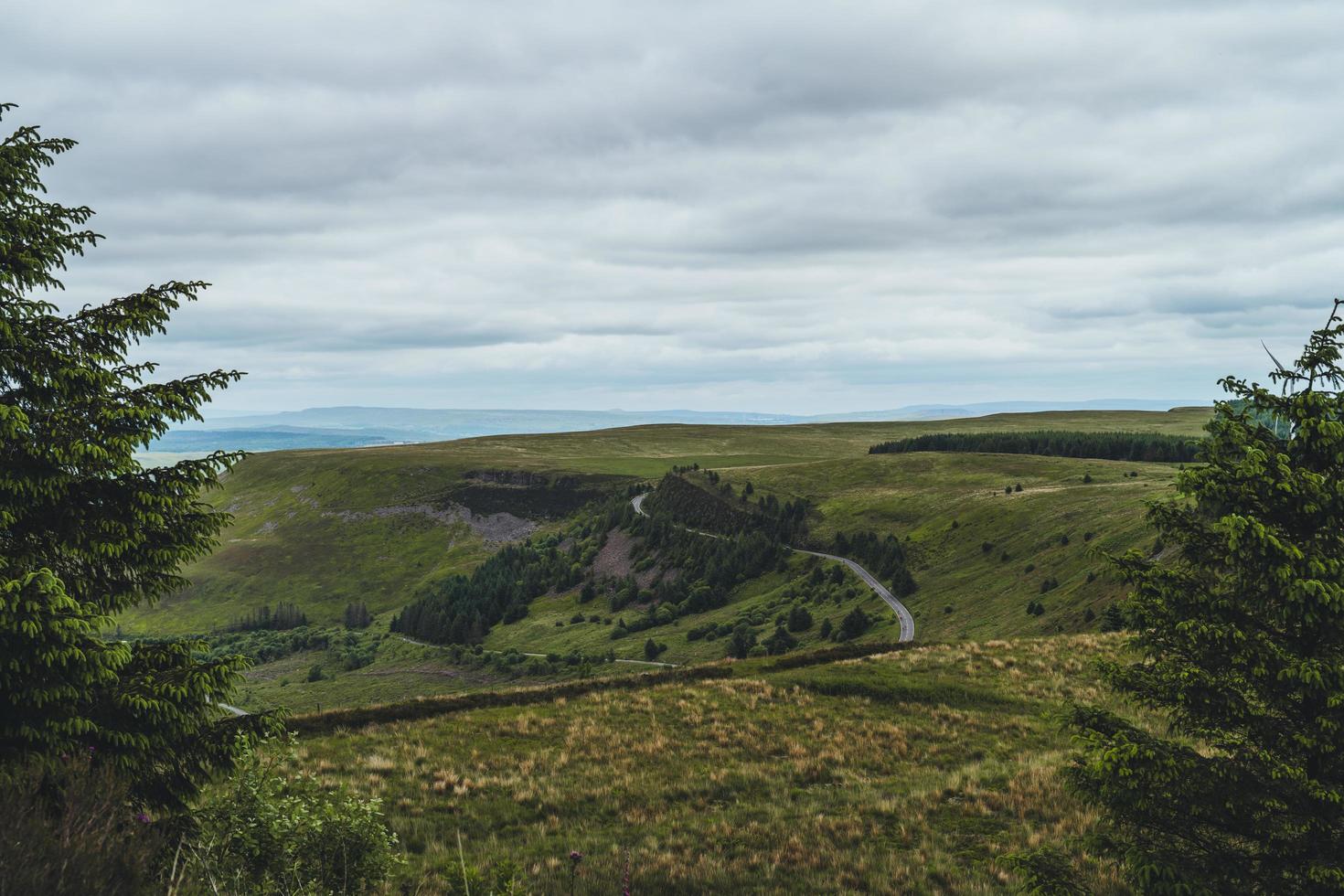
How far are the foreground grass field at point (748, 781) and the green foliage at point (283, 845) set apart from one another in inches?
63.2

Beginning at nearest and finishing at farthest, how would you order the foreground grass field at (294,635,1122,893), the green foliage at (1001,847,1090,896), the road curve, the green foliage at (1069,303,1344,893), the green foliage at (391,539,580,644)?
the green foliage at (1069,303,1344,893) < the green foliage at (1001,847,1090,896) < the foreground grass field at (294,635,1122,893) < the road curve < the green foliage at (391,539,580,644)

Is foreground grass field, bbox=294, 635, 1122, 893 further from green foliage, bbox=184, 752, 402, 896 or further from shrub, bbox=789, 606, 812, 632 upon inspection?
shrub, bbox=789, 606, 812, 632

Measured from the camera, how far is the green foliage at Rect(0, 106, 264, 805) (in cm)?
992

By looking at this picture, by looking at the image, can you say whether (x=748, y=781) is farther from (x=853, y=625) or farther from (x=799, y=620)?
(x=799, y=620)

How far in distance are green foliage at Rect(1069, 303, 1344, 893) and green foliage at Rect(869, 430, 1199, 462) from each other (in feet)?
504

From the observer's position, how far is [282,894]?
359 inches

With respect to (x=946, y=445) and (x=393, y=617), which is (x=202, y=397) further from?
(x=946, y=445)

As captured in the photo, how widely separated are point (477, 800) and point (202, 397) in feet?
43.4

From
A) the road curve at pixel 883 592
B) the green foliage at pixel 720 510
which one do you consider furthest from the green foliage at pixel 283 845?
the green foliage at pixel 720 510

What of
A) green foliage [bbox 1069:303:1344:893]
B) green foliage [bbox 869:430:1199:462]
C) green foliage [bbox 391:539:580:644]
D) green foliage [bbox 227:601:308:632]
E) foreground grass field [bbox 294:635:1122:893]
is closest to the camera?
green foliage [bbox 1069:303:1344:893]

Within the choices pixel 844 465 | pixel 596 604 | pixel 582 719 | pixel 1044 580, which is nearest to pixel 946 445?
pixel 844 465

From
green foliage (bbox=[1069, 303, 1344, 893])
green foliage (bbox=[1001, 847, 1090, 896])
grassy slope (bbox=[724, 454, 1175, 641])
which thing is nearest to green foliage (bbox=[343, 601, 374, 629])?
grassy slope (bbox=[724, 454, 1175, 641])

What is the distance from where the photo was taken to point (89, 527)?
38.5 ft

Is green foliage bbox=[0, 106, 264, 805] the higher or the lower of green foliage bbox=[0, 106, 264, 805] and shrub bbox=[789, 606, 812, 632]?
the higher
